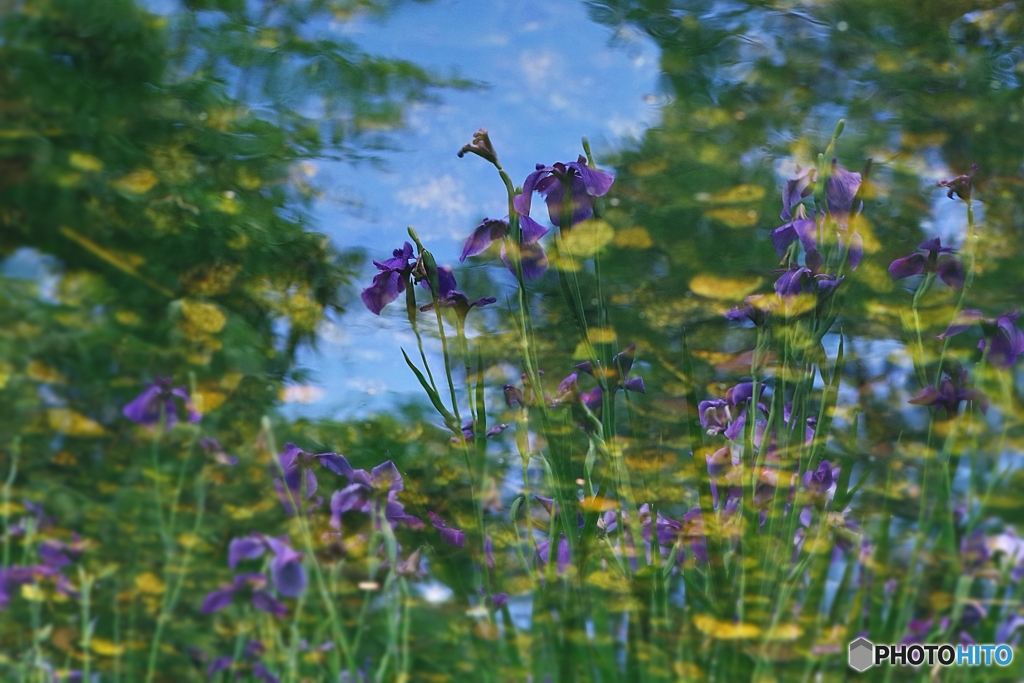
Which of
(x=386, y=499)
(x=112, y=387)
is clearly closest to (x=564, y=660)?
(x=386, y=499)

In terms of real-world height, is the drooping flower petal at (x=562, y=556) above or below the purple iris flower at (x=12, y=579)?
above

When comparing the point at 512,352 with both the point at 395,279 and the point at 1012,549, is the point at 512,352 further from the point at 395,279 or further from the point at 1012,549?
the point at 1012,549

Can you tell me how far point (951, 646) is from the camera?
1141 mm

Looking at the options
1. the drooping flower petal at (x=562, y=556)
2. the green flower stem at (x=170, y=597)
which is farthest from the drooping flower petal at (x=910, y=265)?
the green flower stem at (x=170, y=597)

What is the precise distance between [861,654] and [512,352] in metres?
1.16

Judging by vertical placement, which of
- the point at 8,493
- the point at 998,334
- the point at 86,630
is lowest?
the point at 86,630

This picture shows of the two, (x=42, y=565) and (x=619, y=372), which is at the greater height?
(x=619, y=372)

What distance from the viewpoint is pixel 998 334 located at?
49.8 inches

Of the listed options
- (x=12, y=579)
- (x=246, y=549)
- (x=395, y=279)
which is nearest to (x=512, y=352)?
(x=395, y=279)

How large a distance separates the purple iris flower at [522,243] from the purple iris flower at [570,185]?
0.03 m

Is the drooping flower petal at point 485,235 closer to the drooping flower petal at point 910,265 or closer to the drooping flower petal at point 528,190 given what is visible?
the drooping flower petal at point 528,190

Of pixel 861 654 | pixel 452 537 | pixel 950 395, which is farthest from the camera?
pixel 452 537

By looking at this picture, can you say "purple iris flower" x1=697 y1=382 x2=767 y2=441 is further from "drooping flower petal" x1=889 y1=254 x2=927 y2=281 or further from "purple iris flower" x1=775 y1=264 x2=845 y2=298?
"drooping flower petal" x1=889 y1=254 x2=927 y2=281

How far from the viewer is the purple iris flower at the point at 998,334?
1.25m
